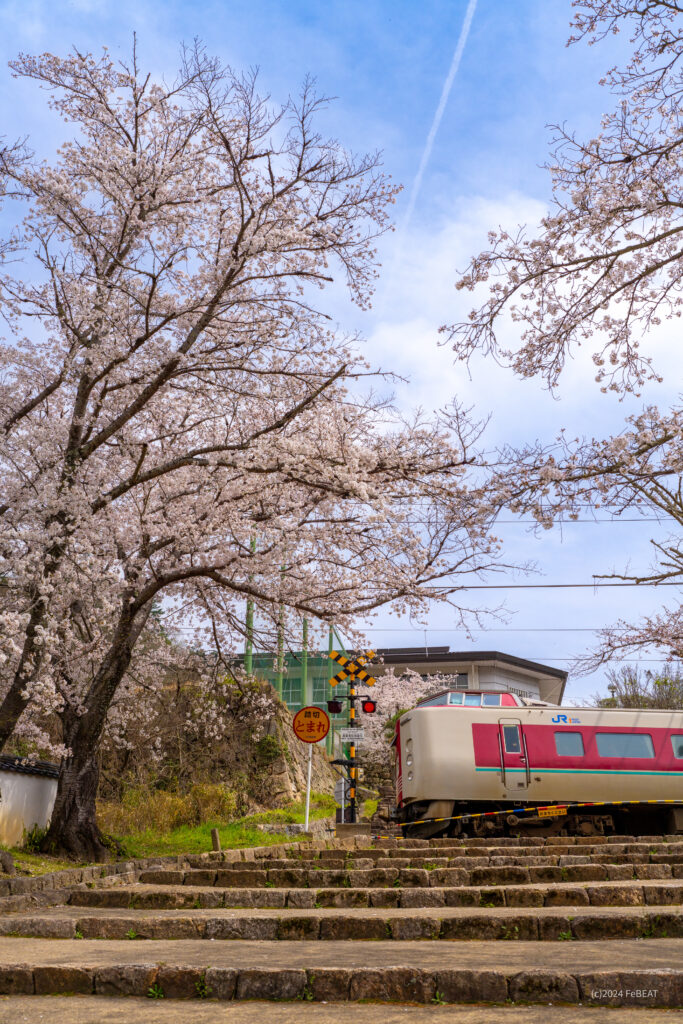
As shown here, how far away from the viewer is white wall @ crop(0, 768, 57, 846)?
38.7 feet

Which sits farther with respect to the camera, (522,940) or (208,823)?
(208,823)

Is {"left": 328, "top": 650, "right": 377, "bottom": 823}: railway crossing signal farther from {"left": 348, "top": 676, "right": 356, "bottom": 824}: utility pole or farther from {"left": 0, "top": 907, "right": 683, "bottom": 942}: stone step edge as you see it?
{"left": 0, "top": 907, "right": 683, "bottom": 942}: stone step edge

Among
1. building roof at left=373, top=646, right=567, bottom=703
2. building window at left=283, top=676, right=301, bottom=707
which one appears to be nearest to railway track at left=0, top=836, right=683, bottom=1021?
building window at left=283, top=676, right=301, bottom=707

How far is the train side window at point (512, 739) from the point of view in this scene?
1539 centimetres

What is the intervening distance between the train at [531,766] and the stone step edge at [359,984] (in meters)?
11.8

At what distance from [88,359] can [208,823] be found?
402 inches

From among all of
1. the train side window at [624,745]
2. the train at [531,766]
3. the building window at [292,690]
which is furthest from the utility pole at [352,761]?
the building window at [292,690]

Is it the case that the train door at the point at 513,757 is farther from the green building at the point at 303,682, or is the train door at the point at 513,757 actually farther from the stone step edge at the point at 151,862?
the green building at the point at 303,682

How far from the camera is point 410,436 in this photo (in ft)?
36.6

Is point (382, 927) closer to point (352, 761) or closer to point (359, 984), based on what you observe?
point (359, 984)

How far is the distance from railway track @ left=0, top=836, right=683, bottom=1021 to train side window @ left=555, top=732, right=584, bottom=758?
6.90 metres

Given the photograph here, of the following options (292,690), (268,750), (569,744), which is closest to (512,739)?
(569,744)

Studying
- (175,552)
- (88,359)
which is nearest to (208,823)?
(175,552)

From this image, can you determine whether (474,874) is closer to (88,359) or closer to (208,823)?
(88,359)
